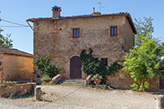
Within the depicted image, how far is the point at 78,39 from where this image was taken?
16984 millimetres

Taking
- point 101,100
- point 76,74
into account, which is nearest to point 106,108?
point 101,100

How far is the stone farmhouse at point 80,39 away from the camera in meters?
16.0

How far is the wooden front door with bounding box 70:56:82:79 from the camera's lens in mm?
16953

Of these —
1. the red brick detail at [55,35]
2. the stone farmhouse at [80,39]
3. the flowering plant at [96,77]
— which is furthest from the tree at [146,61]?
the red brick detail at [55,35]

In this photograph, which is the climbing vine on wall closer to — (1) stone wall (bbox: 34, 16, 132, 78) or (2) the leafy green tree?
(1) stone wall (bbox: 34, 16, 132, 78)

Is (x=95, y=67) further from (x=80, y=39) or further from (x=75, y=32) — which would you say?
(x=75, y=32)

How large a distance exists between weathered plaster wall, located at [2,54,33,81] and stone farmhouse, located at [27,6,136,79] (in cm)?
233

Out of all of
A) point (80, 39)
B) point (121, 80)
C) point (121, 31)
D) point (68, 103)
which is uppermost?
point (121, 31)

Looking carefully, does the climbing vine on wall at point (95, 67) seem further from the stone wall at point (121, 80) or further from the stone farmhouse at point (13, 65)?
the stone farmhouse at point (13, 65)

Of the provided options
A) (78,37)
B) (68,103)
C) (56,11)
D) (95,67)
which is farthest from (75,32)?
(68,103)

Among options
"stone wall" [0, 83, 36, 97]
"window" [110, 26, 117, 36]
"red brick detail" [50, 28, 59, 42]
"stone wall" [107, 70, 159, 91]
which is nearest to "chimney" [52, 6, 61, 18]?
"red brick detail" [50, 28, 59, 42]

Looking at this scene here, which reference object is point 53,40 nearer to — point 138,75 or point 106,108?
point 138,75

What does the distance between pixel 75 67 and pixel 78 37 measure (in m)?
2.60

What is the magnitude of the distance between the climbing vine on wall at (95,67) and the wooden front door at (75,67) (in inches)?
21.5
